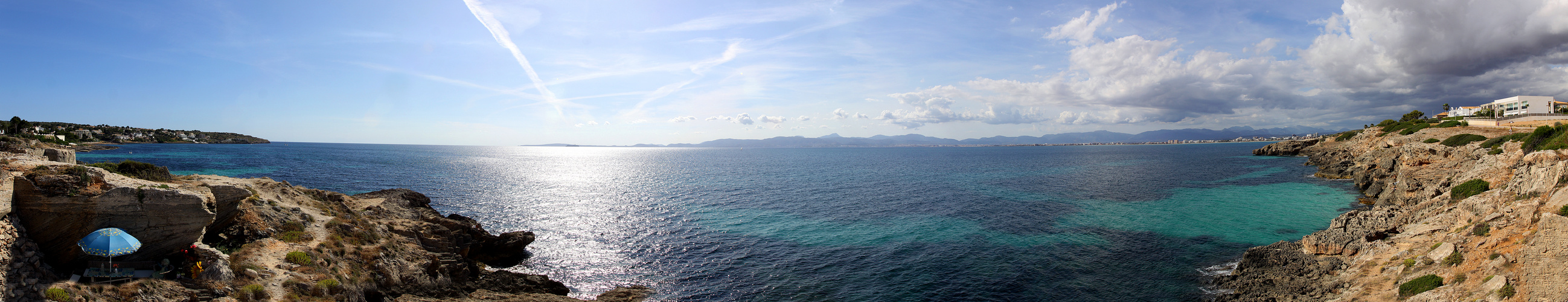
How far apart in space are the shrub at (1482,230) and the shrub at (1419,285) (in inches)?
170

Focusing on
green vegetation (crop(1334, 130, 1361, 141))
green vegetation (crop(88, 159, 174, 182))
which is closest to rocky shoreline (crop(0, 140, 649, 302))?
green vegetation (crop(88, 159, 174, 182))

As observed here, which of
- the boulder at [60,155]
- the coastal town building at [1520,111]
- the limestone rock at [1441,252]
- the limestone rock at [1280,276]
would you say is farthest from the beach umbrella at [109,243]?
the coastal town building at [1520,111]

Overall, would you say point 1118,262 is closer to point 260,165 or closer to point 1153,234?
point 1153,234

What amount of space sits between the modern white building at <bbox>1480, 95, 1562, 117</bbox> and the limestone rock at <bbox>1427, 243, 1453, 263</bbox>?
12065cm

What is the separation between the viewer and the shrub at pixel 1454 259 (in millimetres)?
20312

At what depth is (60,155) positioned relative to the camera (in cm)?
2752

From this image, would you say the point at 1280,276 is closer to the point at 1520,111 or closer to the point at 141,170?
the point at 141,170

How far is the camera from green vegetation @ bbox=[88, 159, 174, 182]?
97.3 ft

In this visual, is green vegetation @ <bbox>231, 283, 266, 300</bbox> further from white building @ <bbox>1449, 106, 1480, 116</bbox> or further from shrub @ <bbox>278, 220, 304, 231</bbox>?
white building @ <bbox>1449, 106, 1480, 116</bbox>

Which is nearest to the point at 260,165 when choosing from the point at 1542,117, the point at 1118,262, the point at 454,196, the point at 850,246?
the point at 454,196

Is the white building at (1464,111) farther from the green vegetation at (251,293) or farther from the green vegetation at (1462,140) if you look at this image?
the green vegetation at (251,293)

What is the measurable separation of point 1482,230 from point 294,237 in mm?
53251

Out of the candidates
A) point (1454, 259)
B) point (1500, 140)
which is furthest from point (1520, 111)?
point (1454, 259)

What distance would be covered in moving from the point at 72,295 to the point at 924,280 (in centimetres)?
3439
